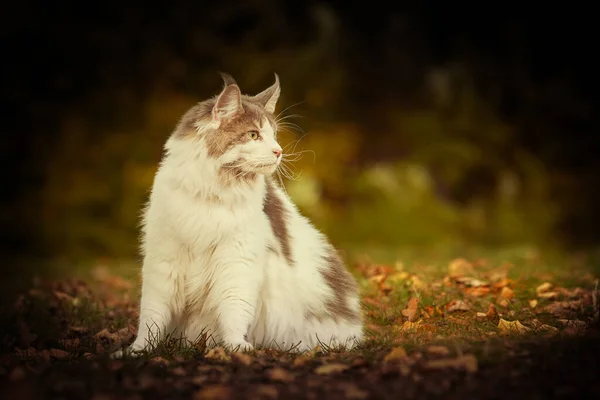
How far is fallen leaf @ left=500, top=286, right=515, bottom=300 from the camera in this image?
5.86 m

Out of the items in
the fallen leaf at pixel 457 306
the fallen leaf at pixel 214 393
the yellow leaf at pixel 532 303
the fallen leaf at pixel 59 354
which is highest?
the yellow leaf at pixel 532 303

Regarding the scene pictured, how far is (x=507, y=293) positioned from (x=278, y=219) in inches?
99.9

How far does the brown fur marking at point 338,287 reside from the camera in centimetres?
486

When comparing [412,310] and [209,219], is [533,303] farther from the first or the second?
[209,219]

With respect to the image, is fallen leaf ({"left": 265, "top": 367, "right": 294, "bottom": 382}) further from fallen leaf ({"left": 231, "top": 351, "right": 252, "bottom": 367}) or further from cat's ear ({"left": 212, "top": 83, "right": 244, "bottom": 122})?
cat's ear ({"left": 212, "top": 83, "right": 244, "bottom": 122})

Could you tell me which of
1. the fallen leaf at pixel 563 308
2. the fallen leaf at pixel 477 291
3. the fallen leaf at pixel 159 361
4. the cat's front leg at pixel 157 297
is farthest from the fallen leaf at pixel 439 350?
the fallen leaf at pixel 477 291

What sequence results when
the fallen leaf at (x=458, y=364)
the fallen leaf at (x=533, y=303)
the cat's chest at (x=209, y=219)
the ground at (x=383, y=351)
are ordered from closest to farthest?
1. the ground at (x=383, y=351)
2. the fallen leaf at (x=458, y=364)
3. the cat's chest at (x=209, y=219)
4. the fallen leaf at (x=533, y=303)

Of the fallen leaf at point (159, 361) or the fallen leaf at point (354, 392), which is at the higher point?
the fallen leaf at point (159, 361)

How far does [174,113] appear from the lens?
13.4 m

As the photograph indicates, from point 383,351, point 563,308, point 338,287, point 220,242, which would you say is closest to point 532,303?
point 563,308

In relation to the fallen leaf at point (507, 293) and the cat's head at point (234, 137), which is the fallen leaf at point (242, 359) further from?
the fallen leaf at point (507, 293)

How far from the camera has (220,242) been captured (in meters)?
4.37

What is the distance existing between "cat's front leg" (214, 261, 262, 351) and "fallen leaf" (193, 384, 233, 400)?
111 cm

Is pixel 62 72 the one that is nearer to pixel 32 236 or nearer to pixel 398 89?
pixel 32 236
